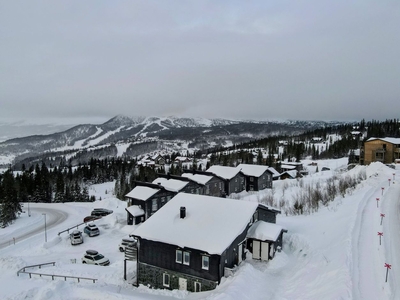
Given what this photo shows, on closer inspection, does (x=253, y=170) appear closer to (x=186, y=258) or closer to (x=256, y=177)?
(x=256, y=177)

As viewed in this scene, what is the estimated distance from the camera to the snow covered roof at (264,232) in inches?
862

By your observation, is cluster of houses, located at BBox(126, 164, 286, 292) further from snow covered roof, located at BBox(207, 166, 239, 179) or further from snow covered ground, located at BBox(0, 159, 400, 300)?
snow covered roof, located at BBox(207, 166, 239, 179)

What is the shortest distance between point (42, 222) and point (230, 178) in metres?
33.6

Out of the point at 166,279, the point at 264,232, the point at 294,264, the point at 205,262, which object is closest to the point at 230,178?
the point at 264,232

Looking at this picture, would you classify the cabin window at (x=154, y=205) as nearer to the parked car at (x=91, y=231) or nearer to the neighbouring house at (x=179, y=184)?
the neighbouring house at (x=179, y=184)

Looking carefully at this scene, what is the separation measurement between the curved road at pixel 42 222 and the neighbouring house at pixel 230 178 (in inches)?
1107

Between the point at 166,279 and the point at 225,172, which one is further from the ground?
the point at 225,172

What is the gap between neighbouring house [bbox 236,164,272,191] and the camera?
59.1 m

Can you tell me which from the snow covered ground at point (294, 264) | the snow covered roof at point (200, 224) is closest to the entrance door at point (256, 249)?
the snow covered ground at point (294, 264)

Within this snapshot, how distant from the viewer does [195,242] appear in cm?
1917

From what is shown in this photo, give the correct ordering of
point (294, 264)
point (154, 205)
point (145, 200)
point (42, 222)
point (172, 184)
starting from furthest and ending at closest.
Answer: point (172, 184), point (42, 222), point (154, 205), point (145, 200), point (294, 264)


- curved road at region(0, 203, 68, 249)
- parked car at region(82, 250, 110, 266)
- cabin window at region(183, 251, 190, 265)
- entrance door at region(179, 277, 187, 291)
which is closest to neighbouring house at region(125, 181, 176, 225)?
parked car at region(82, 250, 110, 266)

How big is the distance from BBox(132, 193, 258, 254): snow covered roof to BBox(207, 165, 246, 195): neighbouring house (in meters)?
30.0

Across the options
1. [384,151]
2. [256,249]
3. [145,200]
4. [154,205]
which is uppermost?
[384,151]
